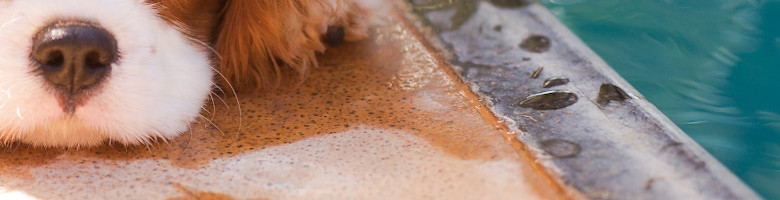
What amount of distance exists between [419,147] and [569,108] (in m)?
0.40

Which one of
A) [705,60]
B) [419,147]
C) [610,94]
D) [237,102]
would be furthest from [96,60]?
[705,60]

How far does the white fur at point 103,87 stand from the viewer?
159cm

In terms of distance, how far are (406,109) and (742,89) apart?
1273mm

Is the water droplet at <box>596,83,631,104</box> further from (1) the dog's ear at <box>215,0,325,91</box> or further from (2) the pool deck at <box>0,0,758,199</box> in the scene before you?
(1) the dog's ear at <box>215,0,325,91</box>

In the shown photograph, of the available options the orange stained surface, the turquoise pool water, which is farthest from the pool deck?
the turquoise pool water

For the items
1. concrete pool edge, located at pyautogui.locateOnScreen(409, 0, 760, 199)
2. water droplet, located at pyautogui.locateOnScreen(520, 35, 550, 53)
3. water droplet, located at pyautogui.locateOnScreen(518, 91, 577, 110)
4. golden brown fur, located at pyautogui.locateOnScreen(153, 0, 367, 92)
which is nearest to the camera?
concrete pool edge, located at pyautogui.locateOnScreen(409, 0, 760, 199)

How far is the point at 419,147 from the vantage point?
67.6 inches

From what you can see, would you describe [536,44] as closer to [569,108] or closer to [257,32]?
[569,108]

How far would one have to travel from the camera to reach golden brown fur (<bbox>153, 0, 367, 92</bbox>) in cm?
201

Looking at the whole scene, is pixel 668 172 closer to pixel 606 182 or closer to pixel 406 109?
pixel 606 182

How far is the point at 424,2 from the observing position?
8.93 ft

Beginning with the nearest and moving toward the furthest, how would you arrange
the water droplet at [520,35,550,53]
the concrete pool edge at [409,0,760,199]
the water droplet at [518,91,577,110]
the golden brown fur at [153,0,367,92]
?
the concrete pool edge at [409,0,760,199] < the water droplet at [518,91,577,110] < the golden brown fur at [153,0,367,92] < the water droplet at [520,35,550,53]

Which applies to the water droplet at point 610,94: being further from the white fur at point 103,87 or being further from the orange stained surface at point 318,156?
the white fur at point 103,87

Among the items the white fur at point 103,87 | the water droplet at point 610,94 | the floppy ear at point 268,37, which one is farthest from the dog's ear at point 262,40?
the water droplet at point 610,94
